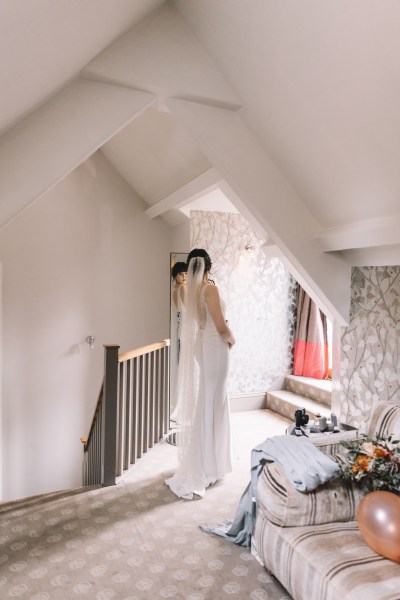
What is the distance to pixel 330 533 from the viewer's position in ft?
7.06

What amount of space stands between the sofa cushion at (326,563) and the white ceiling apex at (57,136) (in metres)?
2.20

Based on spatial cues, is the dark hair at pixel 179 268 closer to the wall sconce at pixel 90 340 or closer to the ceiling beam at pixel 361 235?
the wall sconce at pixel 90 340

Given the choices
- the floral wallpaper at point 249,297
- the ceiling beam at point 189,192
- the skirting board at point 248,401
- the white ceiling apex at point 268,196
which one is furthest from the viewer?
the skirting board at point 248,401

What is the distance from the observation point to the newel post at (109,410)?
10.7 feet

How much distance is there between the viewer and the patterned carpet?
2240mm

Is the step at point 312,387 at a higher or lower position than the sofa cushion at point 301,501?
lower

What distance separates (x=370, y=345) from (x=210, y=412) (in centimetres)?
131

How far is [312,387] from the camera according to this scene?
212 inches

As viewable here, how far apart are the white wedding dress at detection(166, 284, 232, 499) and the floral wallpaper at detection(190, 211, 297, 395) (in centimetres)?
197

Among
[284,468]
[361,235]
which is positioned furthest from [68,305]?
[284,468]

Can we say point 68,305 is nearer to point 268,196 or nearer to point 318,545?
point 268,196

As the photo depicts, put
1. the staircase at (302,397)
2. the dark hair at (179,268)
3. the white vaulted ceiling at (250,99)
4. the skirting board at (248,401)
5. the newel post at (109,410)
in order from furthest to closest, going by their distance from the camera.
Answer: the skirting board at (248,401)
the staircase at (302,397)
the dark hair at (179,268)
the newel post at (109,410)
the white vaulted ceiling at (250,99)

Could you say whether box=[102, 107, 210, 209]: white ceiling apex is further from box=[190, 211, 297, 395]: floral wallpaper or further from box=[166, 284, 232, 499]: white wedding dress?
box=[166, 284, 232, 499]: white wedding dress

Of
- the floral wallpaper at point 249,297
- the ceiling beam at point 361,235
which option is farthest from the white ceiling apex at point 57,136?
the floral wallpaper at point 249,297
